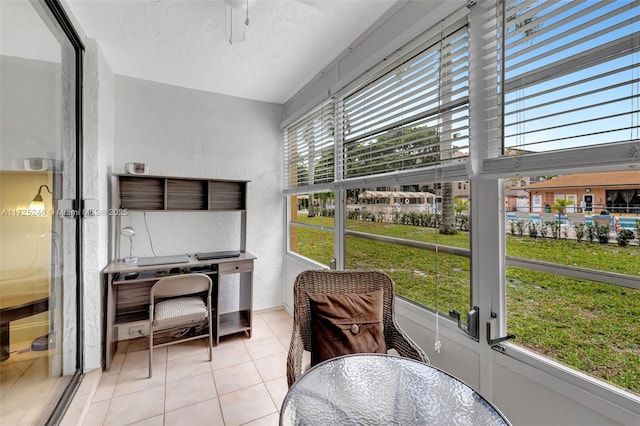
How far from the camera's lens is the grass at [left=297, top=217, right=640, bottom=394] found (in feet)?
3.17

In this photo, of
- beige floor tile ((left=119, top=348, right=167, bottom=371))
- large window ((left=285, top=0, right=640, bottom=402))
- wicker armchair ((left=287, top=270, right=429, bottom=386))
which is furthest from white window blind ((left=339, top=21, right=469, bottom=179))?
beige floor tile ((left=119, top=348, right=167, bottom=371))

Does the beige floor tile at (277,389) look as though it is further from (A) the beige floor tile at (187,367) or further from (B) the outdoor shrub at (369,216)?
(B) the outdoor shrub at (369,216)

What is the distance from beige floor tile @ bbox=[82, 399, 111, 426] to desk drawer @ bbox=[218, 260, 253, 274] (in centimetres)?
125

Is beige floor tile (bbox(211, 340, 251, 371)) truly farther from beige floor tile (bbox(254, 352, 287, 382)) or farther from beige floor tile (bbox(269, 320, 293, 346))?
beige floor tile (bbox(269, 320, 293, 346))

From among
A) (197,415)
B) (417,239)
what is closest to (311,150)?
(417,239)

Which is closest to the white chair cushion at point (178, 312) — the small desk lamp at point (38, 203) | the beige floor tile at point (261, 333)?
the beige floor tile at point (261, 333)

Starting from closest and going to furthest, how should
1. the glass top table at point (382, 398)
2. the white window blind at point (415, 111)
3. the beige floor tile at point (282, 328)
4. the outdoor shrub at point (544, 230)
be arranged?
the glass top table at point (382, 398) → the outdoor shrub at point (544, 230) → the white window blind at point (415, 111) → the beige floor tile at point (282, 328)

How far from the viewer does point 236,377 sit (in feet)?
7.32

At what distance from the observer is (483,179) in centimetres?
134

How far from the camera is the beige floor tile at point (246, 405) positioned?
5.93 ft

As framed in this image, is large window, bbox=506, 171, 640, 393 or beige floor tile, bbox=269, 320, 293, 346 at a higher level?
large window, bbox=506, 171, 640, 393

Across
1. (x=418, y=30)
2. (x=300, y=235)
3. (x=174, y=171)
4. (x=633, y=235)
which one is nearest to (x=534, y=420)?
(x=633, y=235)

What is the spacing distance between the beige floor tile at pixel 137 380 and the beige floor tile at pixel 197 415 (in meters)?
0.43

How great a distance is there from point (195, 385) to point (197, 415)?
0.34 meters
